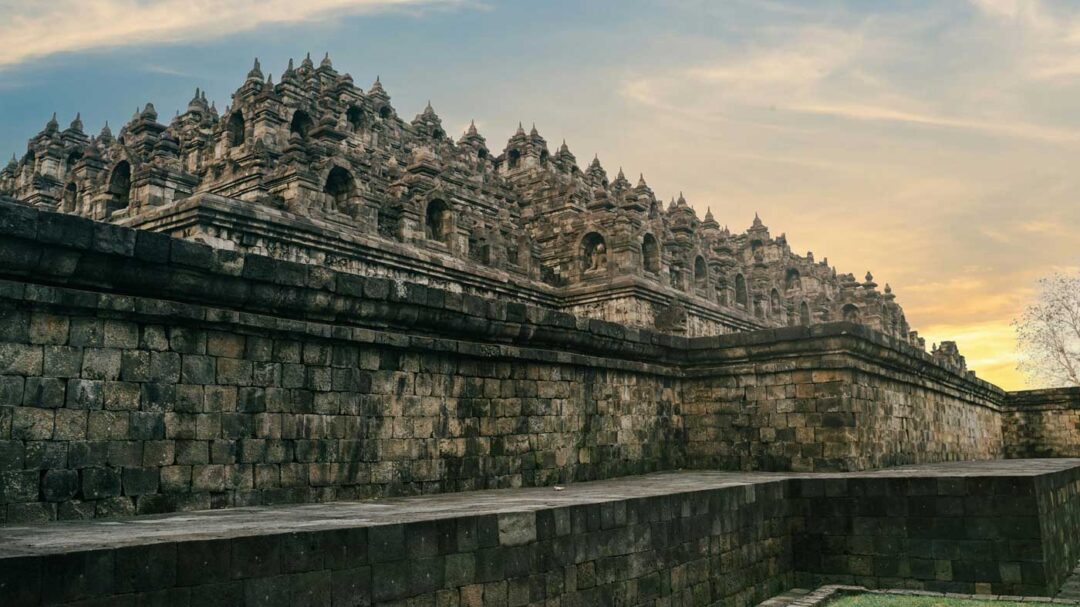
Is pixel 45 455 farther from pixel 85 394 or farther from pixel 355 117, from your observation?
→ pixel 355 117

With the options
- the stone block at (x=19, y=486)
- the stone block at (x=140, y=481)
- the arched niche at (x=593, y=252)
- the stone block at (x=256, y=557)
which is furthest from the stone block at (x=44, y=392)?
the arched niche at (x=593, y=252)

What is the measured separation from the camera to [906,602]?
8641 millimetres

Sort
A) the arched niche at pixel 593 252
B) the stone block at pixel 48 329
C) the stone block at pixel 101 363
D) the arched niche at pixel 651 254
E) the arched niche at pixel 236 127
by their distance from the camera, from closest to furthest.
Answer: the stone block at pixel 48 329 → the stone block at pixel 101 363 → the arched niche at pixel 593 252 → the arched niche at pixel 651 254 → the arched niche at pixel 236 127

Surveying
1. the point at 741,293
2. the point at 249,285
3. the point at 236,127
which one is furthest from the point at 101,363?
the point at 741,293

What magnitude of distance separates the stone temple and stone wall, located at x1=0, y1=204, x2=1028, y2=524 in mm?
27

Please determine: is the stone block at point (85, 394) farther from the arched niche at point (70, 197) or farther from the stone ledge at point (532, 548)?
the arched niche at point (70, 197)

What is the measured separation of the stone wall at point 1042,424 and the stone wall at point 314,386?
17.7m

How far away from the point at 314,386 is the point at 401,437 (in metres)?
1.29

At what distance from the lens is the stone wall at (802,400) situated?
13680 mm

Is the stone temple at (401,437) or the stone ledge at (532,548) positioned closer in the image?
the stone ledge at (532,548)

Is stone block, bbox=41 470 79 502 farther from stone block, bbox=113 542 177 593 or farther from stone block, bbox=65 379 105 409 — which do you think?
stone block, bbox=113 542 177 593

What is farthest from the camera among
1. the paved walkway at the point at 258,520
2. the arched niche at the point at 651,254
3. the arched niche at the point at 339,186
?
the arched niche at the point at 651,254

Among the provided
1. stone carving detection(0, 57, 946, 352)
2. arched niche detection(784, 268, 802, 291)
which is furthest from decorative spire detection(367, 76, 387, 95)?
arched niche detection(784, 268, 802, 291)

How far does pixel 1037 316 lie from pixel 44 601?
47311 mm
